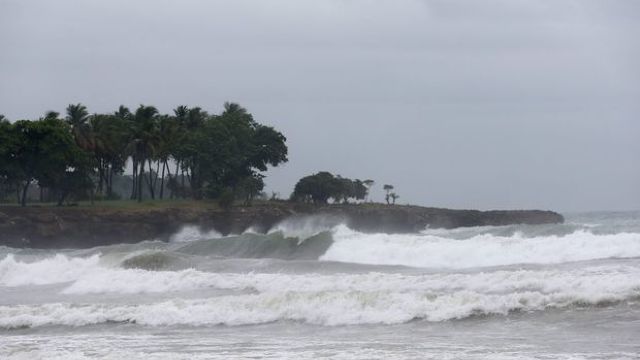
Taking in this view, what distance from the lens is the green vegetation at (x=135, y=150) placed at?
5772 centimetres

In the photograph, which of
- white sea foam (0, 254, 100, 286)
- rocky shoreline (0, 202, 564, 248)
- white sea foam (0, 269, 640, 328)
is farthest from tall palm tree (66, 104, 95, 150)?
white sea foam (0, 269, 640, 328)

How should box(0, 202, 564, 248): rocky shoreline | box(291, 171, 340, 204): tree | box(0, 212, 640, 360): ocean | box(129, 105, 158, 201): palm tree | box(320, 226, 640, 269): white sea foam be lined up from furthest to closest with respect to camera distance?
1. box(291, 171, 340, 204): tree
2. box(129, 105, 158, 201): palm tree
3. box(0, 202, 564, 248): rocky shoreline
4. box(320, 226, 640, 269): white sea foam
5. box(0, 212, 640, 360): ocean

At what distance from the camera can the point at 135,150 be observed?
65562 mm

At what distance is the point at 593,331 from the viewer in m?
14.6

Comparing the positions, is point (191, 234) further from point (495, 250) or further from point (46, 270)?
point (495, 250)

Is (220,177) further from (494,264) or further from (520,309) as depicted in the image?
(520,309)

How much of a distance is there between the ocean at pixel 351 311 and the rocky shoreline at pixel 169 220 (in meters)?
24.6

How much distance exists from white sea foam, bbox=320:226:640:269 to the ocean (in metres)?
0.08

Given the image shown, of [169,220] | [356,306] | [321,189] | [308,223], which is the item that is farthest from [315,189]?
[356,306]

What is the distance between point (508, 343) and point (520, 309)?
2980 millimetres

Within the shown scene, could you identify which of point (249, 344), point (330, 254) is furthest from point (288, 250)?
point (249, 344)

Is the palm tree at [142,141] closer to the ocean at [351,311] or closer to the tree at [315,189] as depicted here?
the tree at [315,189]

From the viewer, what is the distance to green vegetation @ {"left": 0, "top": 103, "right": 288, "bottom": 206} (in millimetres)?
57719

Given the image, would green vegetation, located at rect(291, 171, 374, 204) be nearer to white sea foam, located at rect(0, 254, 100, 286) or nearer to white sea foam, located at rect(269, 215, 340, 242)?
white sea foam, located at rect(269, 215, 340, 242)
